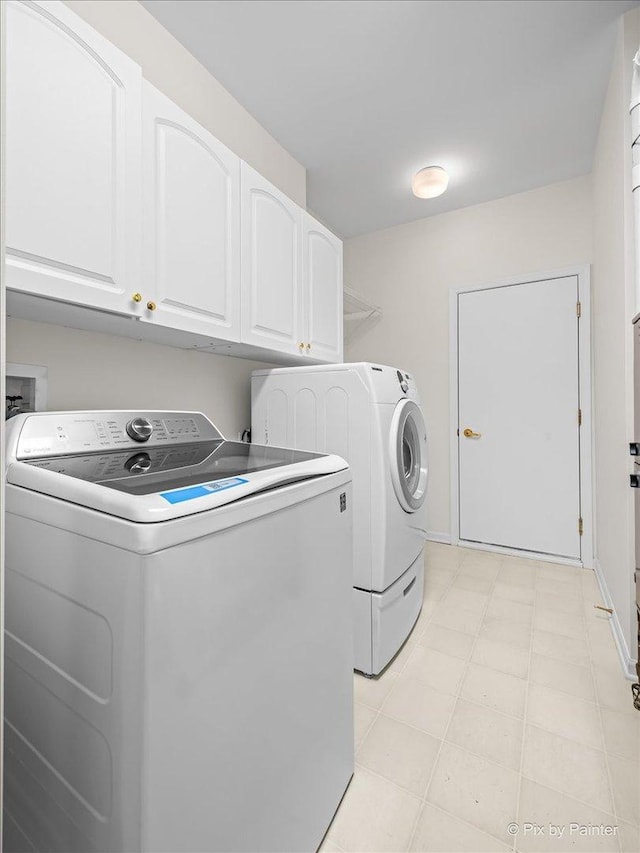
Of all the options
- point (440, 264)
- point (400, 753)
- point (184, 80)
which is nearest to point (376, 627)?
point (400, 753)

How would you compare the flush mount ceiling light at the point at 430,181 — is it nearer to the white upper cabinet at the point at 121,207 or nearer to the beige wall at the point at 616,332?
the beige wall at the point at 616,332

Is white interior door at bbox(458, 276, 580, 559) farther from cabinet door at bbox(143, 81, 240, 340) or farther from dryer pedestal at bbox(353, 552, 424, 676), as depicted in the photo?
cabinet door at bbox(143, 81, 240, 340)

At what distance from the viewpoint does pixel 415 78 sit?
1996 mm

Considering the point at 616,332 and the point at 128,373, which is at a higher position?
the point at 616,332

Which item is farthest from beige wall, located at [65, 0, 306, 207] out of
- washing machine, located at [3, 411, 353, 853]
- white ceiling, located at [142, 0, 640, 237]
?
washing machine, located at [3, 411, 353, 853]

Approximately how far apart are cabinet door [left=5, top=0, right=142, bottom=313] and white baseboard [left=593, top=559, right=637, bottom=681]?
2342mm

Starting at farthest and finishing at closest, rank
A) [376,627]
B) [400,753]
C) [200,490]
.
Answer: [376,627], [400,753], [200,490]

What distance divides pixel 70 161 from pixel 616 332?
2.32 m

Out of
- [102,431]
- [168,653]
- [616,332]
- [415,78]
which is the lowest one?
[168,653]

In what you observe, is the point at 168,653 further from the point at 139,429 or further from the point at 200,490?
the point at 139,429

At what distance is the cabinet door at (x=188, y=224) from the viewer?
126cm

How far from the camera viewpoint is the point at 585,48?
1854 millimetres

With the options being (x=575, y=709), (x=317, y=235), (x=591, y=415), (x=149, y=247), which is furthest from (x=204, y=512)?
(x=591, y=415)

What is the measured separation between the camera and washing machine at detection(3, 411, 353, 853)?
2.05 feet
